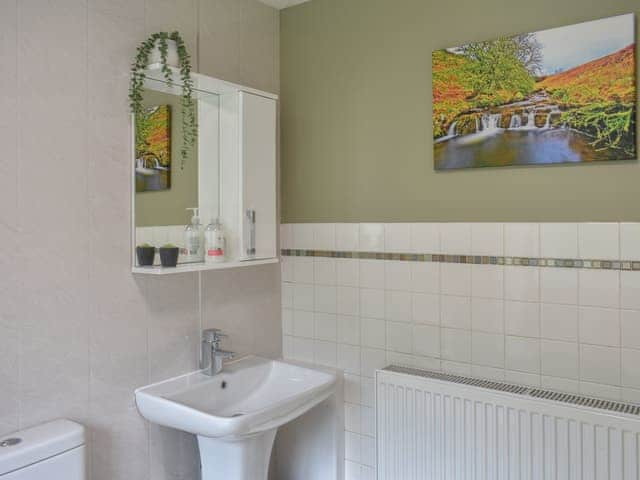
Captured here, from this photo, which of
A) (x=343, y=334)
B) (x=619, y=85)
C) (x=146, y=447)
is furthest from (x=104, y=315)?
(x=619, y=85)

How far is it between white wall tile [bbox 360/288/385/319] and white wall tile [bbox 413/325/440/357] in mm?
175

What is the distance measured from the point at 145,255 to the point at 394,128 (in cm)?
113

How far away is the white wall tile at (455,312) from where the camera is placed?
6.99 feet

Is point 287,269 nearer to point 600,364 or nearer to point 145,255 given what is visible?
point 145,255

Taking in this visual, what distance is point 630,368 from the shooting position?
5.95ft

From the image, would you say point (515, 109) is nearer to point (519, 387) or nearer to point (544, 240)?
point (544, 240)

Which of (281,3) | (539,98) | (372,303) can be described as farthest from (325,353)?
(281,3)

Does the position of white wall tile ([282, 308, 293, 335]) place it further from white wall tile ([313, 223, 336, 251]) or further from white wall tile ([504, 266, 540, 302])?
white wall tile ([504, 266, 540, 302])

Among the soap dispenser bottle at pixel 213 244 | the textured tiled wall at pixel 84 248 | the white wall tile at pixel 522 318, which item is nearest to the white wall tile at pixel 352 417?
the textured tiled wall at pixel 84 248

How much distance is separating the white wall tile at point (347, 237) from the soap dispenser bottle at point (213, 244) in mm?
547

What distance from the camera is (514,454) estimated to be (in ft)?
6.20

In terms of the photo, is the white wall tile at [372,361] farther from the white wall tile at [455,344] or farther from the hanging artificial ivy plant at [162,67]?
the hanging artificial ivy plant at [162,67]

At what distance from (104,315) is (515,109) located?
165 cm

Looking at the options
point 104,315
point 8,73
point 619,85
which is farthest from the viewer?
point 104,315
